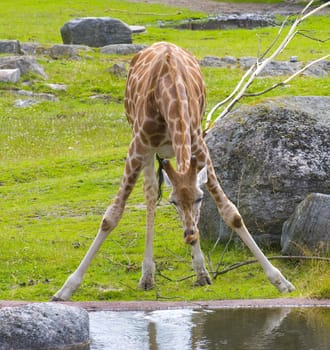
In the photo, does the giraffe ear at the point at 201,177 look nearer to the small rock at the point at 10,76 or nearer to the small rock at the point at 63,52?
the small rock at the point at 10,76

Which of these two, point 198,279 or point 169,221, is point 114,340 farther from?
point 169,221

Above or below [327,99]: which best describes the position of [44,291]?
below

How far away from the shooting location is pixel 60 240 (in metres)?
12.6

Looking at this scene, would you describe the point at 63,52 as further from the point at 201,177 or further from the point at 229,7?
the point at 201,177

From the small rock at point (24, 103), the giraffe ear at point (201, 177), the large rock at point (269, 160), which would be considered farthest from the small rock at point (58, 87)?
the giraffe ear at point (201, 177)

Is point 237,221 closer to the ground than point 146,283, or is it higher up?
higher up

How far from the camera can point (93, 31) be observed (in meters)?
37.0

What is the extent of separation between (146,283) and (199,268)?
1.79ft

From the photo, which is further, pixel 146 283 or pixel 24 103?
pixel 24 103

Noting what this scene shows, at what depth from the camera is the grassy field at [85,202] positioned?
10250mm

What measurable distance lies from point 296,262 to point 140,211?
388 cm

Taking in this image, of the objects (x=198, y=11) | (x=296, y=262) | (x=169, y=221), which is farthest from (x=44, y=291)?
(x=198, y=11)

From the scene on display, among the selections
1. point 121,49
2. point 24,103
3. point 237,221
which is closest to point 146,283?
point 237,221

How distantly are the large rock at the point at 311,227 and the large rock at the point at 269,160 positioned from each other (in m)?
0.63
